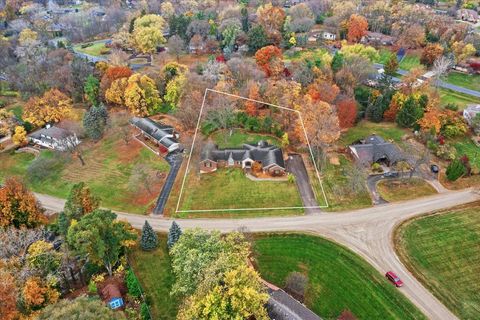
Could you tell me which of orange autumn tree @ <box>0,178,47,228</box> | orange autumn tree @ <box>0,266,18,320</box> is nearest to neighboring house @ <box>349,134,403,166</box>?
orange autumn tree @ <box>0,178,47,228</box>

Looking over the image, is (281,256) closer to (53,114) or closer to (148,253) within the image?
(148,253)

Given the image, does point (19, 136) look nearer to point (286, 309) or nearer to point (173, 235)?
point (173, 235)

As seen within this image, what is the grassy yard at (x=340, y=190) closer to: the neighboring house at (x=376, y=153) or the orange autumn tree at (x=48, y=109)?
the neighboring house at (x=376, y=153)

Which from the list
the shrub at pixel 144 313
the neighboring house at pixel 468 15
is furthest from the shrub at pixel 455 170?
the neighboring house at pixel 468 15

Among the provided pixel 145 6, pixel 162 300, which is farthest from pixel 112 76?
pixel 145 6

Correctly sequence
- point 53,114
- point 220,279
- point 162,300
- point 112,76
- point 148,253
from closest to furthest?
point 220,279, point 162,300, point 148,253, point 53,114, point 112,76
